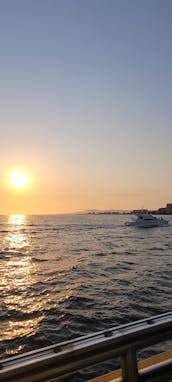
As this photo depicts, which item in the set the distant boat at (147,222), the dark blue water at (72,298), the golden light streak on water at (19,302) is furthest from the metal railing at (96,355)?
the distant boat at (147,222)

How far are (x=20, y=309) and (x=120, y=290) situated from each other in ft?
16.4

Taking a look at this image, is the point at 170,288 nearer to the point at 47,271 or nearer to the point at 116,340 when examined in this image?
the point at 47,271

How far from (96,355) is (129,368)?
42cm

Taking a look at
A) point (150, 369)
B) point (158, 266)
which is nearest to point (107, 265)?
point (158, 266)

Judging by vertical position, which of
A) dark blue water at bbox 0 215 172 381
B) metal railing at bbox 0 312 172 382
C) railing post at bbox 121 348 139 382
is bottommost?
dark blue water at bbox 0 215 172 381

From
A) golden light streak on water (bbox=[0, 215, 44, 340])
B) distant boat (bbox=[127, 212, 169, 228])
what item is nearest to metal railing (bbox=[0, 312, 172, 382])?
golden light streak on water (bbox=[0, 215, 44, 340])

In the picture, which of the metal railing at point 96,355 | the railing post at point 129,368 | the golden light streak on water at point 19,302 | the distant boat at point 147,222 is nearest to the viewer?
the metal railing at point 96,355

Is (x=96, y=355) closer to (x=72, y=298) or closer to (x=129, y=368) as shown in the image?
(x=129, y=368)

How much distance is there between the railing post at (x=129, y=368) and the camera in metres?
2.52

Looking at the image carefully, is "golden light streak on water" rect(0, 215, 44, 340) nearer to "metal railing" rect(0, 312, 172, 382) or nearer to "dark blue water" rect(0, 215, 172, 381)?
"dark blue water" rect(0, 215, 172, 381)

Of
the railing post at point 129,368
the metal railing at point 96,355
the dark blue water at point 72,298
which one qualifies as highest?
the metal railing at point 96,355

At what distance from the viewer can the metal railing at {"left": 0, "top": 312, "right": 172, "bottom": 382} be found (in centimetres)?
210

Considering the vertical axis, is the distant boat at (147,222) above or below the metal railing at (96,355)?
below

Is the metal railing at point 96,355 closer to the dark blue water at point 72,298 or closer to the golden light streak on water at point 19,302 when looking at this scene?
the dark blue water at point 72,298
